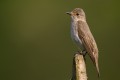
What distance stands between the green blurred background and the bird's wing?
19.9 feet

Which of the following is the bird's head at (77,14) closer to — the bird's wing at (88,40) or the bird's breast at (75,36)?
the bird's wing at (88,40)

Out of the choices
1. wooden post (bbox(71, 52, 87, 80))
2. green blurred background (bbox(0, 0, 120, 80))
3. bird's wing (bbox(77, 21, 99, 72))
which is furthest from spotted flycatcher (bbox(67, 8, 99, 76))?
green blurred background (bbox(0, 0, 120, 80))

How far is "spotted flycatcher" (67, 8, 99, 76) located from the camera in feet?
47.2

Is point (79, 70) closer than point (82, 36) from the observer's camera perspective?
Yes

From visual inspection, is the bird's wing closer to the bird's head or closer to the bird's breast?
the bird's breast

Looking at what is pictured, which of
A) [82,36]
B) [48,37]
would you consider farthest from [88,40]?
[48,37]

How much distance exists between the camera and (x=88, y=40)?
14.8m

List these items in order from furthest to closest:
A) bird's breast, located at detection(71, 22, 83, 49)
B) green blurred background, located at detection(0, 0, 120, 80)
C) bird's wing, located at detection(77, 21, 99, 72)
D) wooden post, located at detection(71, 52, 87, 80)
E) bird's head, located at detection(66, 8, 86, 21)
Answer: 1. green blurred background, located at detection(0, 0, 120, 80)
2. bird's head, located at detection(66, 8, 86, 21)
3. bird's breast, located at detection(71, 22, 83, 49)
4. bird's wing, located at detection(77, 21, 99, 72)
5. wooden post, located at detection(71, 52, 87, 80)

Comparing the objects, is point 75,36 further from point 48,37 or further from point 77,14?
point 48,37

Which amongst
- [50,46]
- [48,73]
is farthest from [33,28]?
[48,73]

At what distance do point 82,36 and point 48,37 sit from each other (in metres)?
11.0

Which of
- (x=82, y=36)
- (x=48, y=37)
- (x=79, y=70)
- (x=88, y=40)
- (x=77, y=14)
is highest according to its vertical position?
(x=48, y=37)

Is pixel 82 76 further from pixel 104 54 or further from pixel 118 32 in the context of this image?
pixel 118 32

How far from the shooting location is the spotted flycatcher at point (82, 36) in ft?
47.2
